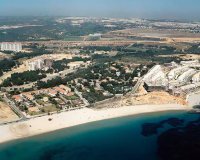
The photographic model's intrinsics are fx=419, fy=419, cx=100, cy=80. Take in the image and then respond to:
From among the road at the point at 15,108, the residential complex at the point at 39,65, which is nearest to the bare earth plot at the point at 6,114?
the road at the point at 15,108

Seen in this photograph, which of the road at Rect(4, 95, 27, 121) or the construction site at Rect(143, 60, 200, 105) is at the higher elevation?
the road at Rect(4, 95, 27, 121)

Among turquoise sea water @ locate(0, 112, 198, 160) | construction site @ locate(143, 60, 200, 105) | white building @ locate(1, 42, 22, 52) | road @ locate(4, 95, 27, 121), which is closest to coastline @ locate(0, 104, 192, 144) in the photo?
turquoise sea water @ locate(0, 112, 198, 160)

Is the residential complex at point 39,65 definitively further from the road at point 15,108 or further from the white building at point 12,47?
the white building at point 12,47

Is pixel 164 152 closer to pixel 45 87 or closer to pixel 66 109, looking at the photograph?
pixel 66 109

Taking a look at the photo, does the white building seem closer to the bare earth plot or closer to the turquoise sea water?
the bare earth plot

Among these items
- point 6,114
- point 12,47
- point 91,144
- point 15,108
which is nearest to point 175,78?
point 15,108

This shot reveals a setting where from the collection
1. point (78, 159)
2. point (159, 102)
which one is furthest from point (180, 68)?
point (78, 159)
